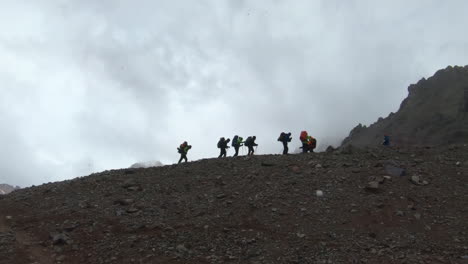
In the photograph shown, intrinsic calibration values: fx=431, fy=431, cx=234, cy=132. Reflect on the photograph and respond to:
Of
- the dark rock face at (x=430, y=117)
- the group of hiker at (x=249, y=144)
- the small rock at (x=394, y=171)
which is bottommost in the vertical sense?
the small rock at (x=394, y=171)

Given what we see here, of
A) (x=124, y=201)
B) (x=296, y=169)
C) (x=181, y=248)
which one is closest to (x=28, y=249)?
(x=124, y=201)

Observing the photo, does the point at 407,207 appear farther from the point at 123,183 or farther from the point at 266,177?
the point at 123,183

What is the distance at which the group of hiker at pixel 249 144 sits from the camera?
2769 centimetres

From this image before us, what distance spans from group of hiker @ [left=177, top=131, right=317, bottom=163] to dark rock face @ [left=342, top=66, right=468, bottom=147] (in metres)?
24.4

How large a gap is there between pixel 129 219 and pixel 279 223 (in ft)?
20.1

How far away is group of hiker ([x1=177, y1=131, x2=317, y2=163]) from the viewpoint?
90.9ft

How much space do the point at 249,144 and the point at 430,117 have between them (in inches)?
1673

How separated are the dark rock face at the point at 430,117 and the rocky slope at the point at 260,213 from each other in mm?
30824

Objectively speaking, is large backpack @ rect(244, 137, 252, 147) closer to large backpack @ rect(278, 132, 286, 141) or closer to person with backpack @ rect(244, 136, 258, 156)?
person with backpack @ rect(244, 136, 258, 156)

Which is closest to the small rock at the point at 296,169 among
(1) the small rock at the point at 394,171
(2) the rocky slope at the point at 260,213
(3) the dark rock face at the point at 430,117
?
(2) the rocky slope at the point at 260,213

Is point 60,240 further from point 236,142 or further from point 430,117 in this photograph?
point 430,117

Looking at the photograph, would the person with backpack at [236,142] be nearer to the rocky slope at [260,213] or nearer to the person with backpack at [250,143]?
the person with backpack at [250,143]

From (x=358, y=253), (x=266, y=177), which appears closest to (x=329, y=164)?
(x=266, y=177)

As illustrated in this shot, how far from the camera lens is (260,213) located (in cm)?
1759
